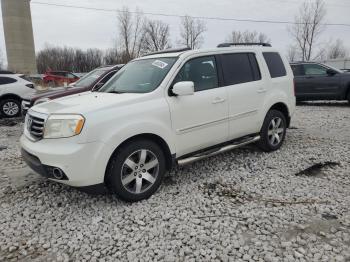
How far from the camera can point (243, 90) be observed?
4.75 meters

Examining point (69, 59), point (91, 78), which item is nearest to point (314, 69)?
point (91, 78)

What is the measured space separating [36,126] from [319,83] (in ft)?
33.5

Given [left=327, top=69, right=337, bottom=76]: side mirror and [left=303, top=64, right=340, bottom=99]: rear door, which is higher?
[left=327, top=69, right=337, bottom=76]: side mirror

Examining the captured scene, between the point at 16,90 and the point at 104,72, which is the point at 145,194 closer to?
the point at 104,72

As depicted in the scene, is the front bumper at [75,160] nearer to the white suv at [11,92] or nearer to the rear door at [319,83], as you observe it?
the white suv at [11,92]

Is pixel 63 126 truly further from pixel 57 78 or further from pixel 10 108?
pixel 57 78

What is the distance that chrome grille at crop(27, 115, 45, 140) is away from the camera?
3.55 m

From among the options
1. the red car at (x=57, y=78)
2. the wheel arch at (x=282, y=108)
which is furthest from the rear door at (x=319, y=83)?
the red car at (x=57, y=78)

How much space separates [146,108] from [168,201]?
3.86 ft

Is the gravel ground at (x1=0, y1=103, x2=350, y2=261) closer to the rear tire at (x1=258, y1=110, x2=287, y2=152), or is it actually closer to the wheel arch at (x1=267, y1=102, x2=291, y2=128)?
the rear tire at (x1=258, y1=110, x2=287, y2=152)

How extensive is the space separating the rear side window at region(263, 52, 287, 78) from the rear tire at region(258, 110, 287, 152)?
2.24 feet

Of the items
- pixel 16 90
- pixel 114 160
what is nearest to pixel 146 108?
pixel 114 160

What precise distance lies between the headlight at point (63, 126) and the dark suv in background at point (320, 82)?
10.0 meters

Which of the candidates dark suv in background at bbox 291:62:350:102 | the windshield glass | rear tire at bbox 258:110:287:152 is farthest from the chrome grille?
dark suv in background at bbox 291:62:350:102
